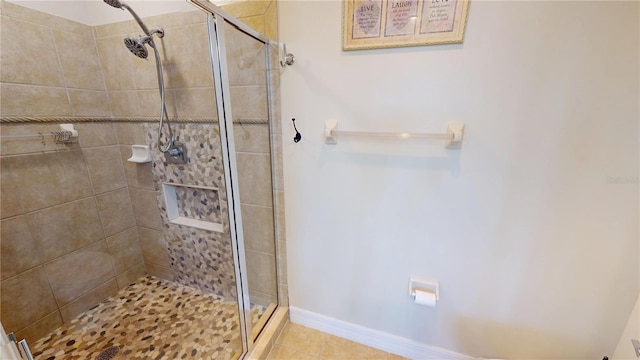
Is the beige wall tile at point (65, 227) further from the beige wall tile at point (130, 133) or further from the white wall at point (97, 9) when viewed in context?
the white wall at point (97, 9)

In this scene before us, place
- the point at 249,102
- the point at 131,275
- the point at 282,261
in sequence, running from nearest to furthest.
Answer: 1. the point at 249,102
2. the point at 282,261
3. the point at 131,275

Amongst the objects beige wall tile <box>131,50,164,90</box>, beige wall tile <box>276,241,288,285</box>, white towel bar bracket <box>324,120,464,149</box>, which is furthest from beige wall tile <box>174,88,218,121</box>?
beige wall tile <box>276,241,288,285</box>

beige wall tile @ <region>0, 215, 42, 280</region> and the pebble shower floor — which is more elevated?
beige wall tile @ <region>0, 215, 42, 280</region>

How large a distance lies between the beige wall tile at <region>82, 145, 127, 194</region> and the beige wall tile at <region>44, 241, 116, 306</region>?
0.40 meters

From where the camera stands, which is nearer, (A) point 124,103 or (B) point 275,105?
(B) point 275,105

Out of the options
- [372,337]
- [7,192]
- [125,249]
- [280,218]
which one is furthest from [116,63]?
[372,337]

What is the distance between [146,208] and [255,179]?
1019mm

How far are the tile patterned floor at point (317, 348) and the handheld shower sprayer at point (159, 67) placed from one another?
135 cm

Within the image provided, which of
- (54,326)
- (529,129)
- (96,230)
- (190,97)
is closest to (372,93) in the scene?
(529,129)

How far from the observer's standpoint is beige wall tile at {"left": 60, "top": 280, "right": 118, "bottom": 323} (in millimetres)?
1447

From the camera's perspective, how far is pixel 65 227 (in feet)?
4.58

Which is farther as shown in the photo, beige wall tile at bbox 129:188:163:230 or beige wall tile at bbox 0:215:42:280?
beige wall tile at bbox 129:188:163:230

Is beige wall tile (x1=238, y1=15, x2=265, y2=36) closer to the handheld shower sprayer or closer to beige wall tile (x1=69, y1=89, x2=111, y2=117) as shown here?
the handheld shower sprayer

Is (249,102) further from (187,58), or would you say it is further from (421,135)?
(421,135)
